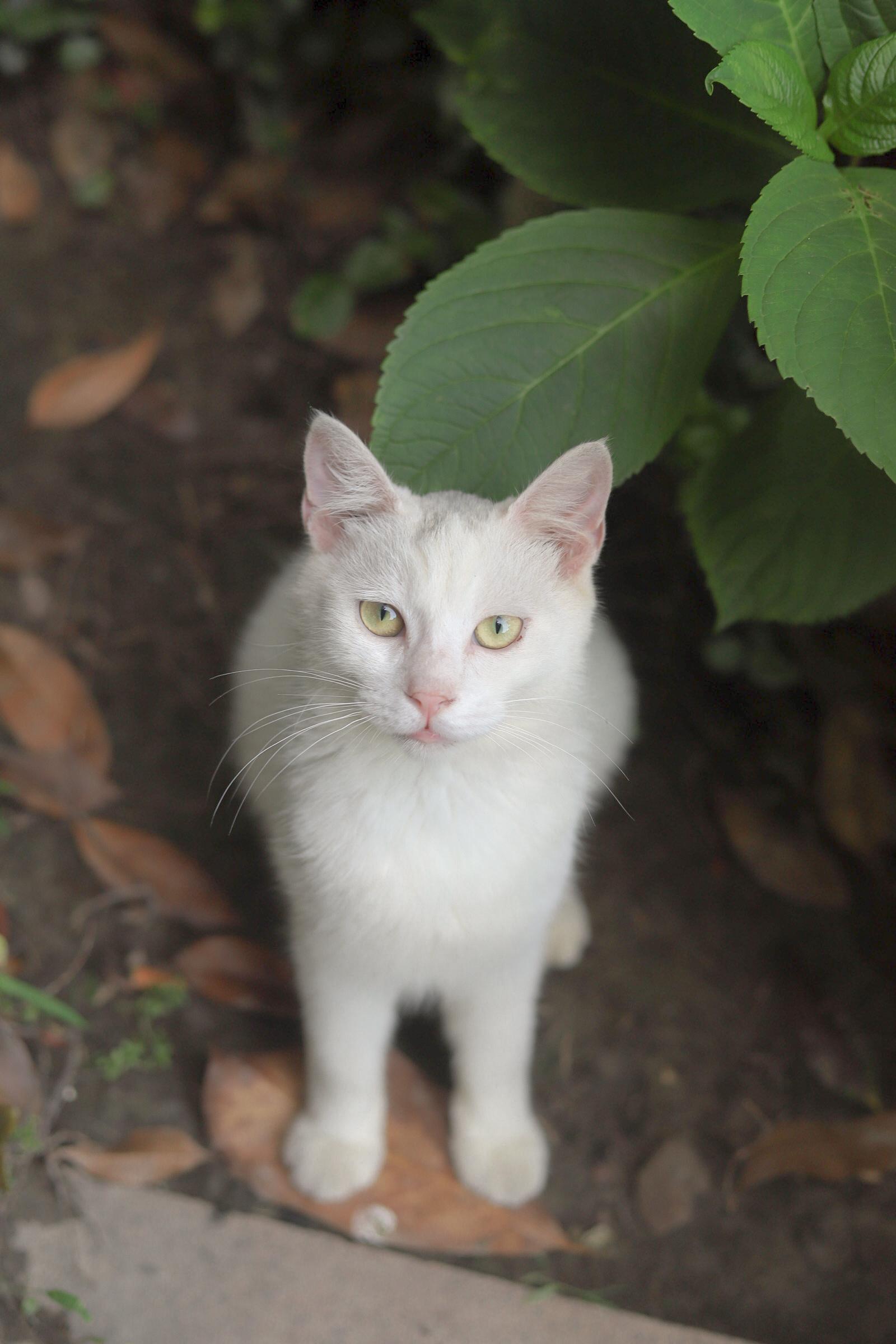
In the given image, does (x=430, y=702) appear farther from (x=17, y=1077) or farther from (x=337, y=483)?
(x=17, y=1077)

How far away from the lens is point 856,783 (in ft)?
5.42

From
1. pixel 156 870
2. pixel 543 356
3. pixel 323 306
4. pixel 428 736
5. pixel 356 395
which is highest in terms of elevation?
pixel 543 356

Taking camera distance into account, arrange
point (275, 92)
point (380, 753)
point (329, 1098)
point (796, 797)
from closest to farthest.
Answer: point (380, 753) < point (329, 1098) < point (796, 797) < point (275, 92)

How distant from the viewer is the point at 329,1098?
1.35m

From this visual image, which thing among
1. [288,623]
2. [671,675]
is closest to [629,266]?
[288,623]

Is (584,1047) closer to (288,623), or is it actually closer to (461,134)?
(288,623)

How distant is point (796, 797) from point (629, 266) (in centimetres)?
90

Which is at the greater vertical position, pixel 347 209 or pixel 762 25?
pixel 762 25

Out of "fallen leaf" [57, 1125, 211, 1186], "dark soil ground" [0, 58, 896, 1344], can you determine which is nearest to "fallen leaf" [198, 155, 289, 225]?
"dark soil ground" [0, 58, 896, 1344]

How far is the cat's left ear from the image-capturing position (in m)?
1.00

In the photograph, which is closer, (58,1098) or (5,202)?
(58,1098)

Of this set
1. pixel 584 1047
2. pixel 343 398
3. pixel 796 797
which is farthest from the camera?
pixel 343 398

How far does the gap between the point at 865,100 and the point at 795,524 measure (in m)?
0.43

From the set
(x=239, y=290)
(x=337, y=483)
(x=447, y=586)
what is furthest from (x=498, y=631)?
(x=239, y=290)
